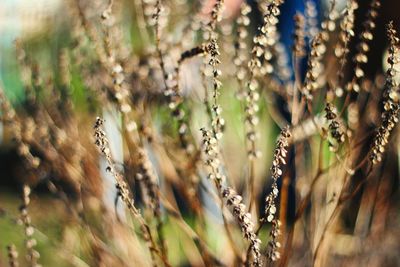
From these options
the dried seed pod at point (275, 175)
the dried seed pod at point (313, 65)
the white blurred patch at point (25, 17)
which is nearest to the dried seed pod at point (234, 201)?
the dried seed pod at point (275, 175)

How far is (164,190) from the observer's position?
1.44 m

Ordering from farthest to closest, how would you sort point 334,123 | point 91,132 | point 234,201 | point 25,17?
point 25,17
point 91,132
point 334,123
point 234,201

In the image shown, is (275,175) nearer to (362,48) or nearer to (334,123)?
(334,123)

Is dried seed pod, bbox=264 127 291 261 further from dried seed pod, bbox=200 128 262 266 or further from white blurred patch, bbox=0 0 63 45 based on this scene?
white blurred patch, bbox=0 0 63 45

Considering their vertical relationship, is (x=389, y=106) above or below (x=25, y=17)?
below

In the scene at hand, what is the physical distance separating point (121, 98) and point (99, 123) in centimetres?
10

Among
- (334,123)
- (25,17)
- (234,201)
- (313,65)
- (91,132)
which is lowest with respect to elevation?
(234,201)

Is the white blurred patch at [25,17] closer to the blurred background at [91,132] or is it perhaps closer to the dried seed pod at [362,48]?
the blurred background at [91,132]

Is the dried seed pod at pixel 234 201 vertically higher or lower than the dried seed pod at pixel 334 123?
lower

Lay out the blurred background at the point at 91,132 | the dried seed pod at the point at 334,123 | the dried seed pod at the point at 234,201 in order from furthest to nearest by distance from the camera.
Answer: the blurred background at the point at 91,132, the dried seed pod at the point at 334,123, the dried seed pod at the point at 234,201

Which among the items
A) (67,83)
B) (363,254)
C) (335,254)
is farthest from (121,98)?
(335,254)

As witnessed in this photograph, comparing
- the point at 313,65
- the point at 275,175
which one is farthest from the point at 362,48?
the point at 275,175

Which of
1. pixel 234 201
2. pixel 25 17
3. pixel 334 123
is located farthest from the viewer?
pixel 25 17

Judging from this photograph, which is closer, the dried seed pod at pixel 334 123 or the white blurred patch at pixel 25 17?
the dried seed pod at pixel 334 123
